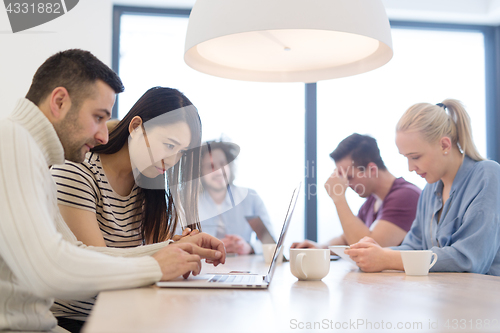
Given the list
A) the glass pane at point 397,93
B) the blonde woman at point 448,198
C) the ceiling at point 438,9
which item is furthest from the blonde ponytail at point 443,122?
the ceiling at point 438,9

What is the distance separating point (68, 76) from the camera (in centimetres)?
93

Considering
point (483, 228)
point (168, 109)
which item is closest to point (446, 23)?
point (483, 228)

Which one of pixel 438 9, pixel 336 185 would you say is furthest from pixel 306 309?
pixel 438 9

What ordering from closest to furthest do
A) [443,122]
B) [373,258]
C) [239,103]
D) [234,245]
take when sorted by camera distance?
1. [373,258]
2. [443,122]
3. [234,245]
4. [239,103]

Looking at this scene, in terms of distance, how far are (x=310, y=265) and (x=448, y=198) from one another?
0.73 metres

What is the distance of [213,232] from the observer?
248 cm

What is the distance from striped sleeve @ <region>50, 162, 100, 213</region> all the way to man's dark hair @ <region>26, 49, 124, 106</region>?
10.0 inches

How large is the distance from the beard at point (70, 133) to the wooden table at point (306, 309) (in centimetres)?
36

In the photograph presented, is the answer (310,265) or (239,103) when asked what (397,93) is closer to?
(239,103)

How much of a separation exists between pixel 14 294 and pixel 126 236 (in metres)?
0.50

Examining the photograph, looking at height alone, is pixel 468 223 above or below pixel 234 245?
above

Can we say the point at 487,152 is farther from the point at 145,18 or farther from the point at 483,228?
the point at 145,18

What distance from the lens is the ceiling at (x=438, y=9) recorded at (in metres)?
3.01

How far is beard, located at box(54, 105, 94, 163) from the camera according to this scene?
920 mm
